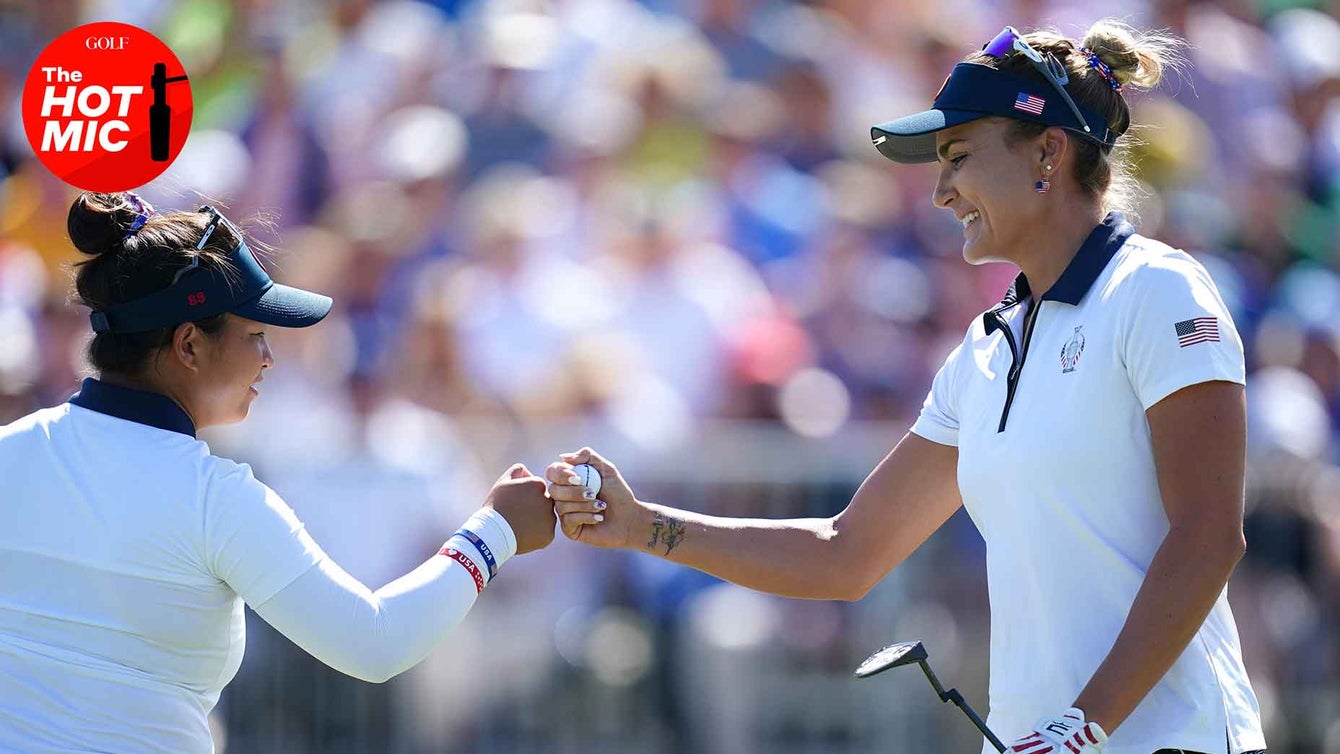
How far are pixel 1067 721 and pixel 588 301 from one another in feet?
17.8

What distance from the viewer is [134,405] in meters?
3.27

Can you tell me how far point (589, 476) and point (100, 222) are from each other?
1423mm

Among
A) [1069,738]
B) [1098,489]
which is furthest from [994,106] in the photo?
[1069,738]

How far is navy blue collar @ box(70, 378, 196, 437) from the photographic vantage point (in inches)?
128

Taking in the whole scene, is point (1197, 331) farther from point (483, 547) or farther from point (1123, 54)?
point (483, 547)

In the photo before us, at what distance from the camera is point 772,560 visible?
409cm

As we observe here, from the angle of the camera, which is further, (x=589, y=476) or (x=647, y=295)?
(x=647, y=295)

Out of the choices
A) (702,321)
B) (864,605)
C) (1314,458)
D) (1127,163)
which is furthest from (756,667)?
(1127,163)

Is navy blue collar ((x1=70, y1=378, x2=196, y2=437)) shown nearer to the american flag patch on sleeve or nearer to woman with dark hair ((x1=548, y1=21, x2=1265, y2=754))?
woman with dark hair ((x1=548, y1=21, x2=1265, y2=754))

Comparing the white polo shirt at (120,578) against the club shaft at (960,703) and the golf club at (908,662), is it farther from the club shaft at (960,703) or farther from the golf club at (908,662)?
the club shaft at (960,703)

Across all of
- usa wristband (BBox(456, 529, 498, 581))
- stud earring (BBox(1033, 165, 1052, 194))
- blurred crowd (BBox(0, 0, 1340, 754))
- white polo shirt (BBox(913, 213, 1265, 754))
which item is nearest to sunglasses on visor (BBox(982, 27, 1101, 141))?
stud earring (BBox(1033, 165, 1052, 194))

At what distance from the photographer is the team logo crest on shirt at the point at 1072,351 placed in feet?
10.8

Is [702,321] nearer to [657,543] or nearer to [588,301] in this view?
[588,301]

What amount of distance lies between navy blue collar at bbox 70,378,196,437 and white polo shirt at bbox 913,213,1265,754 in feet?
5.29
